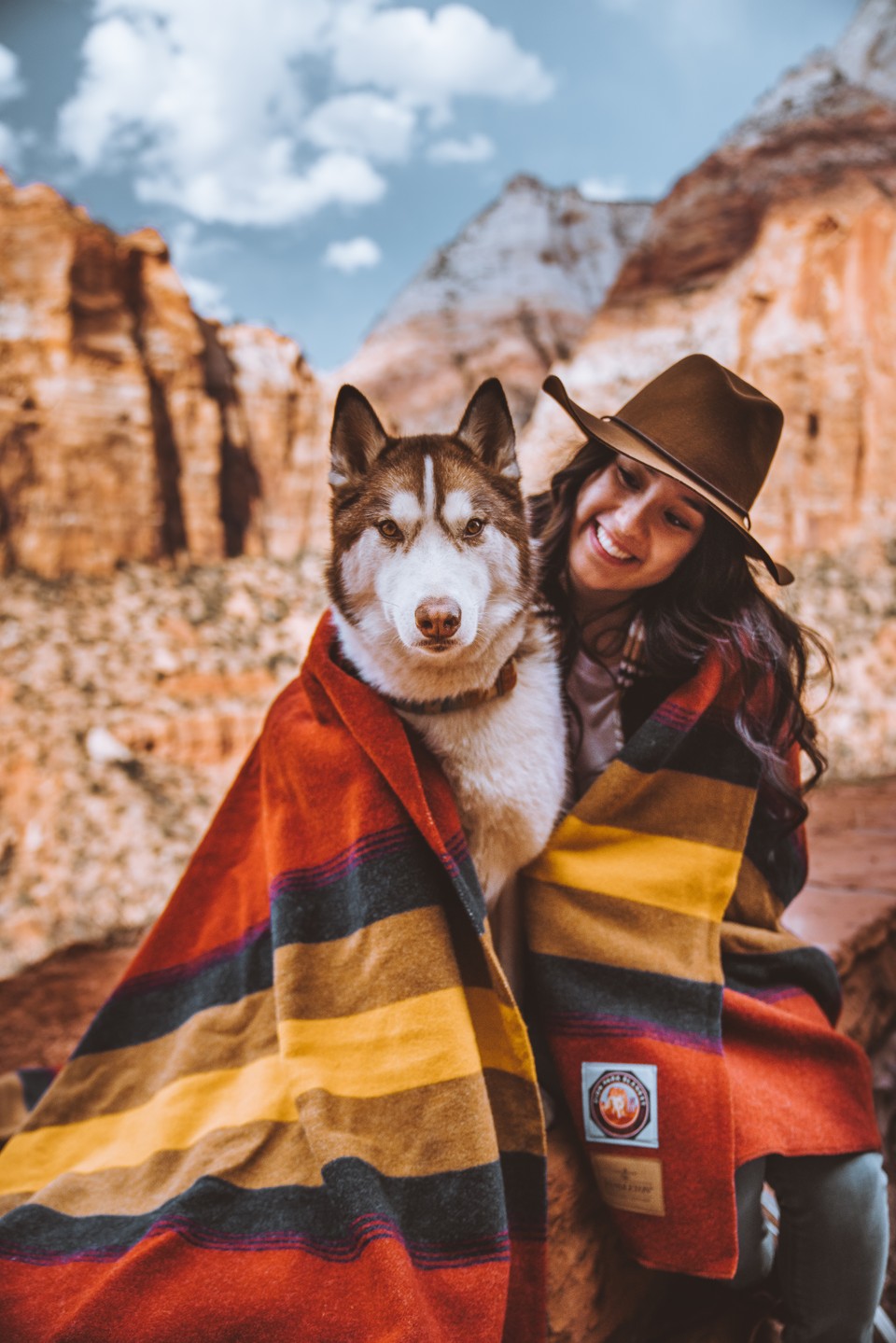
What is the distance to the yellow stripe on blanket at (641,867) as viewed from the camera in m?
1.82

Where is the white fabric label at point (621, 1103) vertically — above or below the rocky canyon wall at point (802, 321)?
below

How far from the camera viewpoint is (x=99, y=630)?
1027 cm

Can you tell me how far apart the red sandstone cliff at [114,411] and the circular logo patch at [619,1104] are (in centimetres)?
1102

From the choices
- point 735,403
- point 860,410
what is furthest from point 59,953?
point 860,410

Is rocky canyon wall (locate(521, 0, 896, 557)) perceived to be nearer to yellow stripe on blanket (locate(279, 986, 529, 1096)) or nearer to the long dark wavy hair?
the long dark wavy hair

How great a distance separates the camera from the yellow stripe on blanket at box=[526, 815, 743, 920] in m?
1.82

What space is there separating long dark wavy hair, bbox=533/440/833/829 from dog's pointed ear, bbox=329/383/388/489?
2.27 ft

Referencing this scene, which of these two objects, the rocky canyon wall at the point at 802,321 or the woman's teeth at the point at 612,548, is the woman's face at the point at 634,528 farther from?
the rocky canyon wall at the point at 802,321

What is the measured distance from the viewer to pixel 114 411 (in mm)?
11164

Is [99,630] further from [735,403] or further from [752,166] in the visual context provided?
[752,166]

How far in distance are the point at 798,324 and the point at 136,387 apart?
10.8 m

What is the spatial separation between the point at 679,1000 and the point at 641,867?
1.00 ft

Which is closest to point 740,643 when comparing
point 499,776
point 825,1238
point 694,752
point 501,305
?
Result: point 694,752

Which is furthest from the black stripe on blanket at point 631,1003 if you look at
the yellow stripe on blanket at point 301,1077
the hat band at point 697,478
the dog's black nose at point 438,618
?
the hat band at point 697,478
